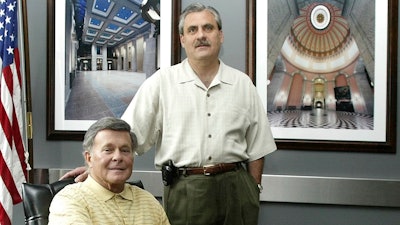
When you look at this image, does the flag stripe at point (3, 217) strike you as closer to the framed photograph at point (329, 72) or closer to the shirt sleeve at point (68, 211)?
the shirt sleeve at point (68, 211)

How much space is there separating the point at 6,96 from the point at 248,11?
5.04 ft

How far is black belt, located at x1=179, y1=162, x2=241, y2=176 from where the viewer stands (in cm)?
238

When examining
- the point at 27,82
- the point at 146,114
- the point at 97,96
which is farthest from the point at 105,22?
the point at 146,114

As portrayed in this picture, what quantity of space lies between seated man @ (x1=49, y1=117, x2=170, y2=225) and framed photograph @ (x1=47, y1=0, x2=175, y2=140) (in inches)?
49.3

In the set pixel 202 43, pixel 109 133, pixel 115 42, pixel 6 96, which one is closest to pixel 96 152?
pixel 109 133

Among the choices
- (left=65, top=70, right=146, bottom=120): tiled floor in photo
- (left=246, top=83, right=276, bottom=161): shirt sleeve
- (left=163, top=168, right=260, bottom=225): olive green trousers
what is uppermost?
(left=65, top=70, right=146, bottom=120): tiled floor in photo

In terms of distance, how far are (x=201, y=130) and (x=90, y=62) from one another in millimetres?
1180

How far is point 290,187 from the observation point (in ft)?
10.1

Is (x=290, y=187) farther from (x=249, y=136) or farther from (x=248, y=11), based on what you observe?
(x=248, y=11)

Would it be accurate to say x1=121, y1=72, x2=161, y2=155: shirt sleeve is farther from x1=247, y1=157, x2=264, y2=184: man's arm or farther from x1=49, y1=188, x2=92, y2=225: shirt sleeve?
x1=49, y1=188, x2=92, y2=225: shirt sleeve

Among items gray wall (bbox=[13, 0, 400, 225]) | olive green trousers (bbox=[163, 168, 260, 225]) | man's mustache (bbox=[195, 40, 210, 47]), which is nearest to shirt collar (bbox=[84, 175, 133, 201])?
olive green trousers (bbox=[163, 168, 260, 225])

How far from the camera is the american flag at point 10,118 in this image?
9.41 ft

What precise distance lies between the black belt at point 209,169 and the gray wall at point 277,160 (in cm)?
74

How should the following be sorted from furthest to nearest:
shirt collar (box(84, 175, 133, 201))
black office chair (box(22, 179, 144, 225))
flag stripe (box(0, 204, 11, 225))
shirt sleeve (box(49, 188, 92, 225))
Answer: flag stripe (box(0, 204, 11, 225)) < black office chair (box(22, 179, 144, 225)) < shirt collar (box(84, 175, 133, 201)) < shirt sleeve (box(49, 188, 92, 225))
